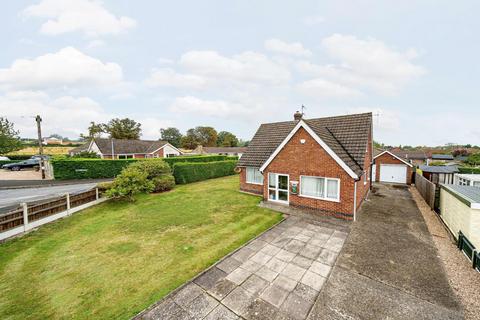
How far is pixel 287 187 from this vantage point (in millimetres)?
12000

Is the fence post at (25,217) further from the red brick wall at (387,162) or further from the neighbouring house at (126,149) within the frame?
the neighbouring house at (126,149)

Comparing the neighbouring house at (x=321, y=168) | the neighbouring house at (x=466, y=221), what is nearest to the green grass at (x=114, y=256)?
the neighbouring house at (x=321, y=168)

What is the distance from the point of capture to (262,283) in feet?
18.0

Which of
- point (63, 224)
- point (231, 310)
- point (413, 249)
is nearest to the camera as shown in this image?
point (231, 310)

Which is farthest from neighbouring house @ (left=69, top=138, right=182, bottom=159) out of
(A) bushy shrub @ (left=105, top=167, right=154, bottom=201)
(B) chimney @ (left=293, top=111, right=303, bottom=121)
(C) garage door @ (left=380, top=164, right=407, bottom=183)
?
(C) garage door @ (left=380, top=164, right=407, bottom=183)

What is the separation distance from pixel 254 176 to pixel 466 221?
36.9 feet

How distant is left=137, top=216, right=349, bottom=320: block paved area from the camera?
179 inches

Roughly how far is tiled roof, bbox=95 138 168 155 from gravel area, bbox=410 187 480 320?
4289 centimetres

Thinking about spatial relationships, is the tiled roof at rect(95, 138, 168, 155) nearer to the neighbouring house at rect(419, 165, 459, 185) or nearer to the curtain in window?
the curtain in window

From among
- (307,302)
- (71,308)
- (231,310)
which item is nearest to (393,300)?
(307,302)

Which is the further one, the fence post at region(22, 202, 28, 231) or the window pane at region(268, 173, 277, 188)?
the window pane at region(268, 173, 277, 188)

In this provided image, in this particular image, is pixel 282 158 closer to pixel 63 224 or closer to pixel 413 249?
pixel 413 249

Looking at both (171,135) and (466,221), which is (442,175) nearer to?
(466,221)

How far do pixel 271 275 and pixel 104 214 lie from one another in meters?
11.2
